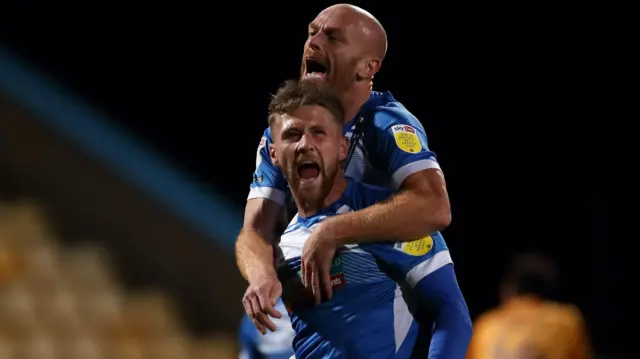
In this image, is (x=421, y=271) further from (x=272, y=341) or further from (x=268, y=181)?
(x=272, y=341)

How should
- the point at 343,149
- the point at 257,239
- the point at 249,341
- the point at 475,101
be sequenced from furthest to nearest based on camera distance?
1. the point at 475,101
2. the point at 249,341
3. the point at 257,239
4. the point at 343,149

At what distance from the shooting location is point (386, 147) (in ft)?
Answer: 6.75

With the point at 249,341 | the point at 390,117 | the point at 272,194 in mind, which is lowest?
the point at 249,341

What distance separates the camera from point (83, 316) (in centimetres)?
533

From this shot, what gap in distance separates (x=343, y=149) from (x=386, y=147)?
0.28ft

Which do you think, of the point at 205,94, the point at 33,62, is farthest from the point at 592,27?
the point at 33,62

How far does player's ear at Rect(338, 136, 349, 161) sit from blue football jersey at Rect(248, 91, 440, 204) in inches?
1.4

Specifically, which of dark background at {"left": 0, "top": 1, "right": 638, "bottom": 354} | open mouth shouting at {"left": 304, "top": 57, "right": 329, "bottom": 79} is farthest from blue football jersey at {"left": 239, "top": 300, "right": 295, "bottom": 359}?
dark background at {"left": 0, "top": 1, "right": 638, "bottom": 354}

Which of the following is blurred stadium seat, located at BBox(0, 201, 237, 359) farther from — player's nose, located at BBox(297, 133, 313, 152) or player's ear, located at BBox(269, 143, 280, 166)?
player's nose, located at BBox(297, 133, 313, 152)

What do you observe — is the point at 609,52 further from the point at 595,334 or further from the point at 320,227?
the point at 320,227

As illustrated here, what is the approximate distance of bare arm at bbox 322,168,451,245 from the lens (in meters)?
1.97

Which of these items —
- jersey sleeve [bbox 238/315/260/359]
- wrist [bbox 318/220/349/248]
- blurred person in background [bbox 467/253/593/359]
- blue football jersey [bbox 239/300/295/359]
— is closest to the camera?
wrist [bbox 318/220/349/248]

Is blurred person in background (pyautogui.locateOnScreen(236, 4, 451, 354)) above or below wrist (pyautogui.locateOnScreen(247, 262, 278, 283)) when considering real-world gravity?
above

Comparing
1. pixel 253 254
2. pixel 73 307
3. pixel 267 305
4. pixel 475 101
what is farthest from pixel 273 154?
pixel 73 307
